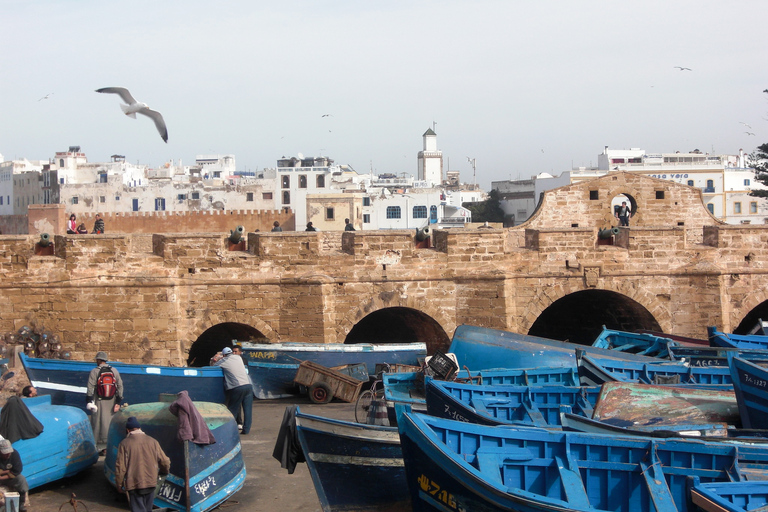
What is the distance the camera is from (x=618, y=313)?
17.3 metres

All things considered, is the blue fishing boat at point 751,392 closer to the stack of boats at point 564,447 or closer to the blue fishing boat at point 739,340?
the stack of boats at point 564,447

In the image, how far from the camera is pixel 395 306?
15.2m

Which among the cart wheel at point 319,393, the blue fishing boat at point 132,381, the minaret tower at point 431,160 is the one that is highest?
the minaret tower at point 431,160

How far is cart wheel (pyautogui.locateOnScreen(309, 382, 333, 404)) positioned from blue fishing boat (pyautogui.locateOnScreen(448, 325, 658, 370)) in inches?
84.3

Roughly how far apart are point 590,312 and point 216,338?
7929 millimetres

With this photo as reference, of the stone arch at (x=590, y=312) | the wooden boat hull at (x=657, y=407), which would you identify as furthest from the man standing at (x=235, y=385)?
the stone arch at (x=590, y=312)

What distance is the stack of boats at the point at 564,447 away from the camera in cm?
708

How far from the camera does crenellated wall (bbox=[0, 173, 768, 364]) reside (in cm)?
1421

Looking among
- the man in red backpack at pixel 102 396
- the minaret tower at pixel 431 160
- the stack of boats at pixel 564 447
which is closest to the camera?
the stack of boats at pixel 564 447

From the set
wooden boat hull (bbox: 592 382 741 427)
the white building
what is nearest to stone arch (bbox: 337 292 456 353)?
Result: wooden boat hull (bbox: 592 382 741 427)

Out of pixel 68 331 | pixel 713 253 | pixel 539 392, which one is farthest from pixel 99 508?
pixel 713 253

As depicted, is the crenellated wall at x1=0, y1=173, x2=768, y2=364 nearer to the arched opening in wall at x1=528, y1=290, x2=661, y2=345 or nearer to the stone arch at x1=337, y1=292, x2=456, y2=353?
the stone arch at x1=337, y1=292, x2=456, y2=353

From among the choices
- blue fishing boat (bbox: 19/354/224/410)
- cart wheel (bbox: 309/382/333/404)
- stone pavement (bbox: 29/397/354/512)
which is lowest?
stone pavement (bbox: 29/397/354/512)

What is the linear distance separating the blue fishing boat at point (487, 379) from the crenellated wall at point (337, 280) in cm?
258
